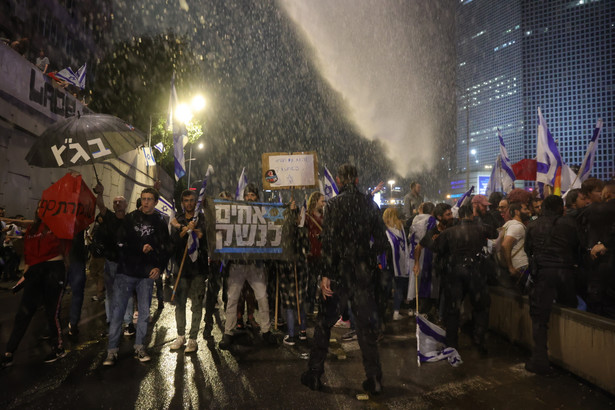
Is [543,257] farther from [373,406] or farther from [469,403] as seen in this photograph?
[373,406]

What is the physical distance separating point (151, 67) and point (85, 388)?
24.7 m

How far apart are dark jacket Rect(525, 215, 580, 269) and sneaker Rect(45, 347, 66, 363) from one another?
19.5ft

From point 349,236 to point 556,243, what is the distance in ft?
8.44

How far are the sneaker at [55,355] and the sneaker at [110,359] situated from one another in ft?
2.20

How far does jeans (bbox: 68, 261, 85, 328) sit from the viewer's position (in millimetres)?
6469

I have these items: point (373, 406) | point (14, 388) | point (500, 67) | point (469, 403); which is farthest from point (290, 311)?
point (500, 67)

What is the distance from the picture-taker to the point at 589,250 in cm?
500

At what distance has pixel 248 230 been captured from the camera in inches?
250

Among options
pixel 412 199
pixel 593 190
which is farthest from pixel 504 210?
pixel 593 190

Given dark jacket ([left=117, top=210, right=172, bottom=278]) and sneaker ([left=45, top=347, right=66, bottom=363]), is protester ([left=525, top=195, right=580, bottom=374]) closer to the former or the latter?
dark jacket ([left=117, top=210, right=172, bottom=278])

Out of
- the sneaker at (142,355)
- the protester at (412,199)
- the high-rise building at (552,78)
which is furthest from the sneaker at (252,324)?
the high-rise building at (552,78)

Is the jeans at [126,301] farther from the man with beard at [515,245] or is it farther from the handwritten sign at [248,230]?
the man with beard at [515,245]

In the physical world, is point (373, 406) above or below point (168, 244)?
below

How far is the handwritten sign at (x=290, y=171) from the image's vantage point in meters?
6.71
